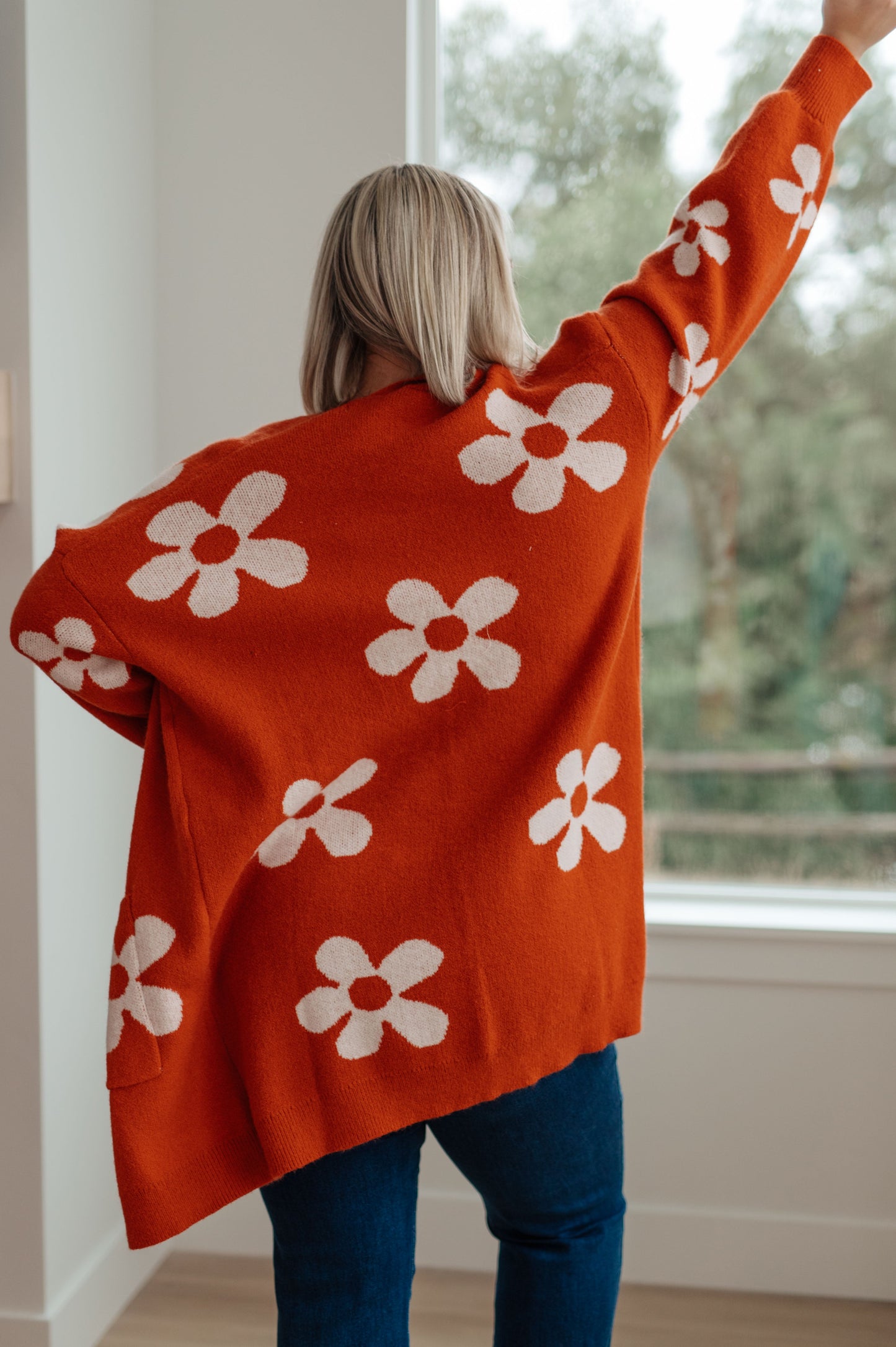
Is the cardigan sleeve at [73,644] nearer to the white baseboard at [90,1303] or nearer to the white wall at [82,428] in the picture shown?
the white wall at [82,428]

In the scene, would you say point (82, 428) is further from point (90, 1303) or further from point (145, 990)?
point (90, 1303)

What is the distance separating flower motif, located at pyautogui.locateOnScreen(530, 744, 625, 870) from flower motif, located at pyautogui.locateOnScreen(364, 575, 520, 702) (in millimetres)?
103

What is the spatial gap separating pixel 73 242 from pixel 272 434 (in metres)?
0.90

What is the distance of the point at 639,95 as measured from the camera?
1.91 m

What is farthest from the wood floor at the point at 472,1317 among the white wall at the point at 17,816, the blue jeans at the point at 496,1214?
the blue jeans at the point at 496,1214

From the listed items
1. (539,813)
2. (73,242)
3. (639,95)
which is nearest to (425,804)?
Answer: (539,813)

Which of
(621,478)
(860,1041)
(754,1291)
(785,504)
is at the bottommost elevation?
(754,1291)

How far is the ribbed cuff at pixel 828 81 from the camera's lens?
105cm

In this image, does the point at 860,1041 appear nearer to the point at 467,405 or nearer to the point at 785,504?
the point at 785,504

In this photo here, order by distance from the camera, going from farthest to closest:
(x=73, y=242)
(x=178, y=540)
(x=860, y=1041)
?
(x=860, y=1041), (x=73, y=242), (x=178, y=540)

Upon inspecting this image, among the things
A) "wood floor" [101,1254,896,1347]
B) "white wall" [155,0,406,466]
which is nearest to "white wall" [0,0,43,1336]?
"wood floor" [101,1254,896,1347]

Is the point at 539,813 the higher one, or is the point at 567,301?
the point at 567,301

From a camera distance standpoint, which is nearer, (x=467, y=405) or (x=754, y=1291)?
(x=467, y=405)

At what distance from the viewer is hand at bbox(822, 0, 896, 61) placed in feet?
3.50
